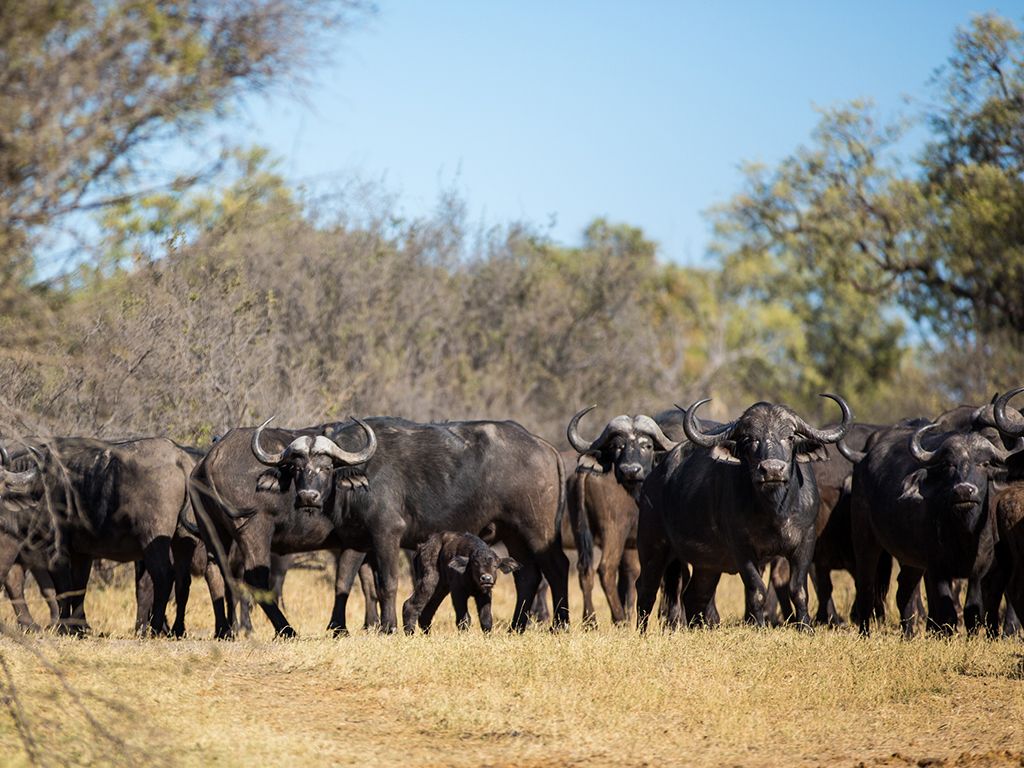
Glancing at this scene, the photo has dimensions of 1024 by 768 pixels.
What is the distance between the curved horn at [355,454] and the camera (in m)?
12.9

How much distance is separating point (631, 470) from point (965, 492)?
3.23 m

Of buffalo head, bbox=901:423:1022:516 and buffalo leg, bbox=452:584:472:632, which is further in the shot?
buffalo leg, bbox=452:584:472:632

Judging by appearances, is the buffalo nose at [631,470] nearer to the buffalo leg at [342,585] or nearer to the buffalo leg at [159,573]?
the buffalo leg at [342,585]

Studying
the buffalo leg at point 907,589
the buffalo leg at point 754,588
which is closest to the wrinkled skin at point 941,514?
the buffalo leg at point 907,589

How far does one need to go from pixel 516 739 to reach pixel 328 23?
417cm

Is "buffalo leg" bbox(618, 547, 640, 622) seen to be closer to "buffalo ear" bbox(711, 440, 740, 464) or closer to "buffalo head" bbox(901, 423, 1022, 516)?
"buffalo ear" bbox(711, 440, 740, 464)

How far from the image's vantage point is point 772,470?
12.0 m

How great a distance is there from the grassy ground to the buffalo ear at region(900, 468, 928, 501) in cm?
162

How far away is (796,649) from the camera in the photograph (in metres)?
10.9

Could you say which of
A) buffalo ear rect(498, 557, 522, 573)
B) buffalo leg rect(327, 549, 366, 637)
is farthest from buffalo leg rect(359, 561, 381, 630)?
buffalo ear rect(498, 557, 522, 573)

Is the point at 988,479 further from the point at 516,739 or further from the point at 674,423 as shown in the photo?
the point at 516,739

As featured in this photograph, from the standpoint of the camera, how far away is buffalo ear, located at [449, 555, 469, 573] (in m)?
12.8

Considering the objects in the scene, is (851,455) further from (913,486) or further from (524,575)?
(524,575)

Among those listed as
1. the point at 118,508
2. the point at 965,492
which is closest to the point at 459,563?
the point at 118,508
